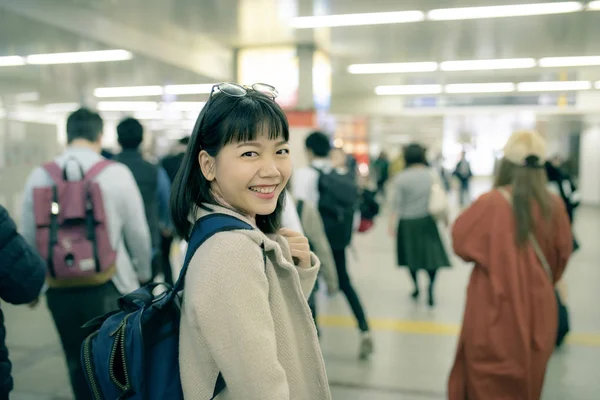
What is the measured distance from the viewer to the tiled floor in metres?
3.47

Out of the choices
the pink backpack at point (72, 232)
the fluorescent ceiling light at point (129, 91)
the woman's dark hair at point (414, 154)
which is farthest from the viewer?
the fluorescent ceiling light at point (129, 91)

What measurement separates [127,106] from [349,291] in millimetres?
14739

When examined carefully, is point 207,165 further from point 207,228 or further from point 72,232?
point 72,232

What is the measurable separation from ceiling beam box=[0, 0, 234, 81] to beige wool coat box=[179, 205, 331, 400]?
649cm

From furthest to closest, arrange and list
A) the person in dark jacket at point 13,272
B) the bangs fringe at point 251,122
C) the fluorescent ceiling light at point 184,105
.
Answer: the fluorescent ceiling light at point 184,105 < the person in dark jacket at point 13,272 < the bangs fringe at point 251,122

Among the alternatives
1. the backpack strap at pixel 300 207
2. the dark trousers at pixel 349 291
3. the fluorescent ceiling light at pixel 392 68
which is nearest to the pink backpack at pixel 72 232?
the backpack strap at pixel 300 207

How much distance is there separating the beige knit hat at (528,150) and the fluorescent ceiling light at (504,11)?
4579 millimetres

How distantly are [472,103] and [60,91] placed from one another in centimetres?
1230

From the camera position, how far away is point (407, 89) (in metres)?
15.2

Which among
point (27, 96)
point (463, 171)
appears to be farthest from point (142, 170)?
point (463, 171)

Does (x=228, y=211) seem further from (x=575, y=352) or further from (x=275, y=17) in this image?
(x=275, y=17)

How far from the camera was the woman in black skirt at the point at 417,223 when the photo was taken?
18.1ft

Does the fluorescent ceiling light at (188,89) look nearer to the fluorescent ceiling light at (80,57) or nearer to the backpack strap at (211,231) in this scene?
the fluorescent ceiling light at (80,57)

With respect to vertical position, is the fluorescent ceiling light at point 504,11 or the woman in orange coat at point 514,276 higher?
the fluorescent ceiling light at point 504,11
